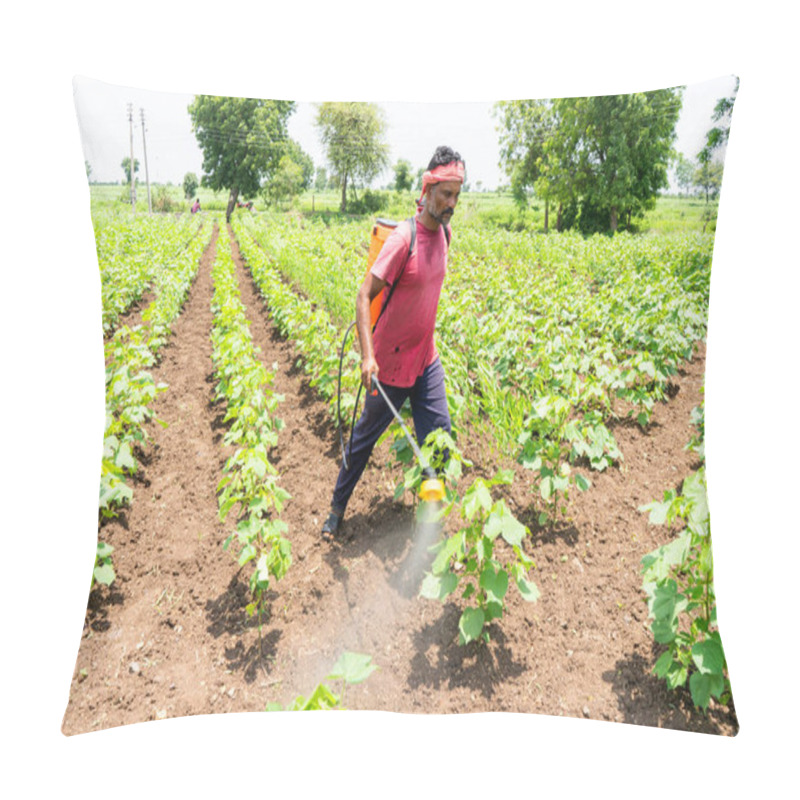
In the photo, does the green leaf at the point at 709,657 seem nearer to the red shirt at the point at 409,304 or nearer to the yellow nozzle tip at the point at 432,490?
the yellow nozzle tip at the point at 432,490

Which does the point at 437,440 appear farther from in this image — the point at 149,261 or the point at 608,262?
the point at 149,261

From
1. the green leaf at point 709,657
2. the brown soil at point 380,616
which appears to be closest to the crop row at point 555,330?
the brown soil at point 380,616

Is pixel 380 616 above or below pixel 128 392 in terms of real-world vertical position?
below

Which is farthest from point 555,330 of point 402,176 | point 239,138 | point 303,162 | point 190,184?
point 190,184

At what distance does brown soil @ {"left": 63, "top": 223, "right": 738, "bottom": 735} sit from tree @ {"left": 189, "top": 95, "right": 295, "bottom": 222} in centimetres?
128

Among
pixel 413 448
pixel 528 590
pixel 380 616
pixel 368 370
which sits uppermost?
pixel 368 370

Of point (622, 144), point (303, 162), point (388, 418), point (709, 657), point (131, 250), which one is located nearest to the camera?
point (709, 657)

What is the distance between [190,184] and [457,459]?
157 centimetres

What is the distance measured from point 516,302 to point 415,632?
1.61 metres

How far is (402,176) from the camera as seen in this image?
7.39 feet

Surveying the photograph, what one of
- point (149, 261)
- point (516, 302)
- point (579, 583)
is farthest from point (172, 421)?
point (579, 583)

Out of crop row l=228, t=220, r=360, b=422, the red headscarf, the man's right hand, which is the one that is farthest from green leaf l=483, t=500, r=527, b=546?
the red headscarf

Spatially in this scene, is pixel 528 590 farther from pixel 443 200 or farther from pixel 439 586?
pixel 443 200

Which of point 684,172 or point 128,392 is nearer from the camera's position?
point 684,172
